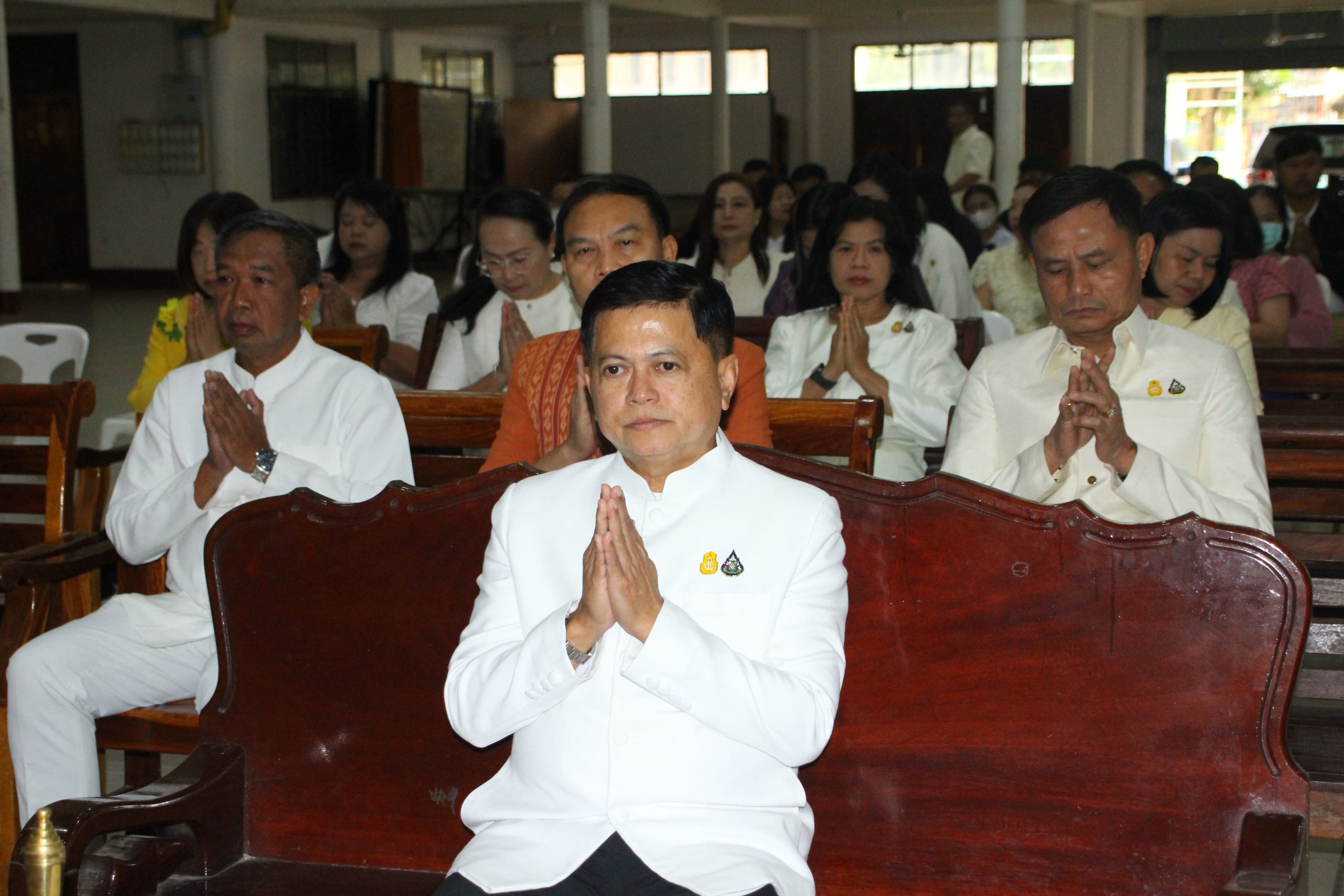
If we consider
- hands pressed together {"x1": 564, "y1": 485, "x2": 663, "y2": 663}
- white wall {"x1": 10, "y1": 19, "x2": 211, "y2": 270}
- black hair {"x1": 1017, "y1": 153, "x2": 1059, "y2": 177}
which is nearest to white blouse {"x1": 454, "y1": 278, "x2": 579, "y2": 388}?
hands pressed together {"x1": 564, "y1": 485, "x2": 663, "y2": 663}

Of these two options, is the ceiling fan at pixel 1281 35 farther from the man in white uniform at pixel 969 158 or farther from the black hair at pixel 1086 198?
the black hair at pixel 1086 198

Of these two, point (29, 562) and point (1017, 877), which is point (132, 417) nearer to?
point (29, 562)

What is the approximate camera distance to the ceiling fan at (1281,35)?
15.6 m

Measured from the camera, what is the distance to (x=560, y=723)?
187cm

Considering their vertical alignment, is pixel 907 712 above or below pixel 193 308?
below

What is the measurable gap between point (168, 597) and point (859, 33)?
1780 centimetres

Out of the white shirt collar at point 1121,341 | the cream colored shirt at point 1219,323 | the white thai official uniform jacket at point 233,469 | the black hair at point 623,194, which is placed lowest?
the white thai official uniform jacket at point 233,469

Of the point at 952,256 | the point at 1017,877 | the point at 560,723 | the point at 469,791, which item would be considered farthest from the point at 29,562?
the point at 952,256

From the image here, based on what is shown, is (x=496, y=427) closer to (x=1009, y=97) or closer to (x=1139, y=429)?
(x=1139, y=429)

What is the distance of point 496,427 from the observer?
3236mm

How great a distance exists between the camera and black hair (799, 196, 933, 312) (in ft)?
13.4

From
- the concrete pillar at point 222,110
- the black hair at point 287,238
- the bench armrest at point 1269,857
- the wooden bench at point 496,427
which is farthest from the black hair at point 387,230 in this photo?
the concrete pillar at point 222,110

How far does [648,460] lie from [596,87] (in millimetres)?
12818

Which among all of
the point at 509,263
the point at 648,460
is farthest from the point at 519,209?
the point at 648,460
